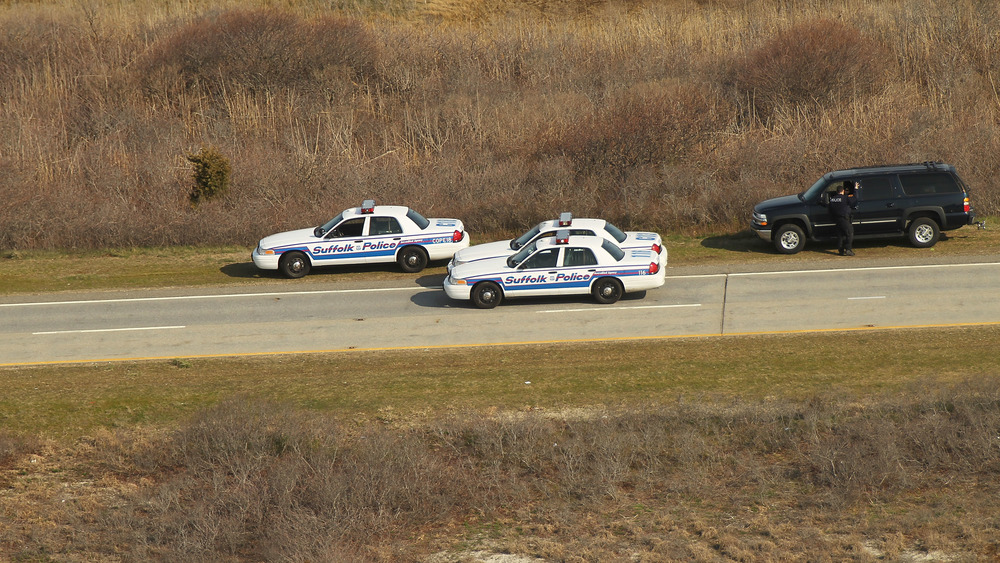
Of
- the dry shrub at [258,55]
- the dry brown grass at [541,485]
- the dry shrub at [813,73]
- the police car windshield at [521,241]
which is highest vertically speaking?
the dry shrub at [258,55]

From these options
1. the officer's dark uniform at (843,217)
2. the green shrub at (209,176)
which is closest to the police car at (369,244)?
the green shrub at (209,176)

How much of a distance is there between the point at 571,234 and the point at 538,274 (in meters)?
1.66

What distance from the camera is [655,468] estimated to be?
37.7 feet

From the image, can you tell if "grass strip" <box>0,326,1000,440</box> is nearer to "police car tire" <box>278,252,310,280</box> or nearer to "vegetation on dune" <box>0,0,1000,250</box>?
"police car tire" <box>278,252,310,280</box>

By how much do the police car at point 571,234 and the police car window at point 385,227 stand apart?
83.3 inches

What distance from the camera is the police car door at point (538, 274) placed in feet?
58.7

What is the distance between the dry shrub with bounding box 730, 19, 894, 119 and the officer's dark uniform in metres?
12.2

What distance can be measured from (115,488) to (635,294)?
10894mm

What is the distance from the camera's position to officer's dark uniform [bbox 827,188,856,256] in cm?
2055

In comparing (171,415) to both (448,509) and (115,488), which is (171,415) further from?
(448,509)

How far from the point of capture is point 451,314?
59.5ft

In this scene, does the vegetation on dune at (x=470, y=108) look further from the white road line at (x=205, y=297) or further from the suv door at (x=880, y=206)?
the white road line at (x=205, y=297)

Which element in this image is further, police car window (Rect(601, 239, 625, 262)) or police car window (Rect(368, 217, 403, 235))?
police car window (Rect(368, 217, 403, 235))

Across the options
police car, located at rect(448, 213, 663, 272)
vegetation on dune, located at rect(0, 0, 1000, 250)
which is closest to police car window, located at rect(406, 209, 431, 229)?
police car, located at rect(448, 213, 663, 272)
